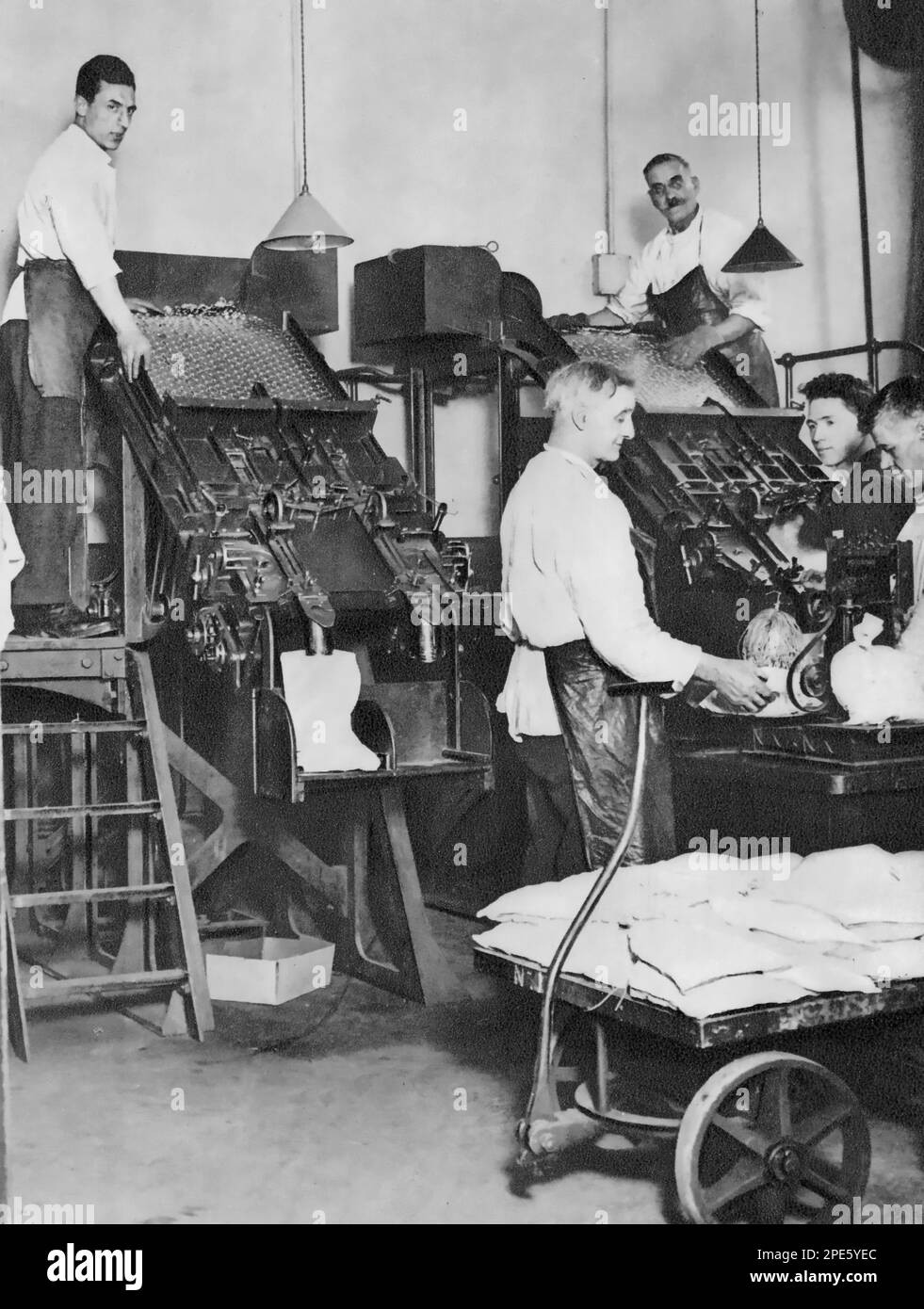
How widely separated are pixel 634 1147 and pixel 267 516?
83.4 inches

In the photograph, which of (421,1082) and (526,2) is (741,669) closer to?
(421,1082)

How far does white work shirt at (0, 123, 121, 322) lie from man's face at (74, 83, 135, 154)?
0.15 feet

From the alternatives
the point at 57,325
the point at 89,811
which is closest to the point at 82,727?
the point at 89,811

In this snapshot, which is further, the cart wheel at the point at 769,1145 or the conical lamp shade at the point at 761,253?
the conical lamp shade at the point at 761,253

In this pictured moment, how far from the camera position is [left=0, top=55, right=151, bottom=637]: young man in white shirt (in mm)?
4961

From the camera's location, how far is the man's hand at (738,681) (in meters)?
3.49

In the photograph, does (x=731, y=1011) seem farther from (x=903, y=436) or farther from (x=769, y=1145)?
(x=903, y=436)

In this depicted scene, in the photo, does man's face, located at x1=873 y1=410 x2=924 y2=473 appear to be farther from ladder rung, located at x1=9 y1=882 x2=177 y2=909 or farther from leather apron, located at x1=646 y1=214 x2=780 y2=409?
ladder rung, located at x1=9 y1=882 x2=177 y2=909

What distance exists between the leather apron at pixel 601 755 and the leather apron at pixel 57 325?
2113mm

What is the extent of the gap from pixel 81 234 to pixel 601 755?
2500mm

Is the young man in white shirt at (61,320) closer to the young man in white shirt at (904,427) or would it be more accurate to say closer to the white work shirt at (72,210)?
the white work shirt at (72,210)

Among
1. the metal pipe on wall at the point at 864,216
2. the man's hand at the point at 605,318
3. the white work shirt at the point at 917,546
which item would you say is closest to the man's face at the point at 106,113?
the man's hand at the point at 605,318

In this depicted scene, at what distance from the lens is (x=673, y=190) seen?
6828 millimetres

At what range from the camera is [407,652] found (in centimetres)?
487
